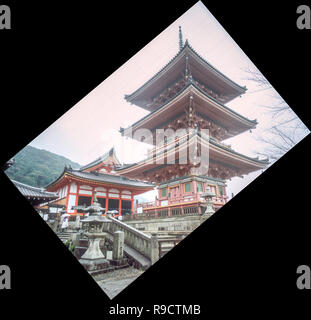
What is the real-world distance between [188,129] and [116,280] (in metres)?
7.80

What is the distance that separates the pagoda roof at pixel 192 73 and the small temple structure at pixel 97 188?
5.72 m

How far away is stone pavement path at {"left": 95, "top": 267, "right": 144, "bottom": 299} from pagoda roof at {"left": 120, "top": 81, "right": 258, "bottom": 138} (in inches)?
313

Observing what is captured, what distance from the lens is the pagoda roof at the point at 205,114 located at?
31.2ft

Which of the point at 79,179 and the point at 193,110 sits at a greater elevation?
the point at 193,110

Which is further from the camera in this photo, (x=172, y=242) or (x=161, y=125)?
(x=161, y=125)

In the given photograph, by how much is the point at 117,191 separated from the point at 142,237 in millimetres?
11943

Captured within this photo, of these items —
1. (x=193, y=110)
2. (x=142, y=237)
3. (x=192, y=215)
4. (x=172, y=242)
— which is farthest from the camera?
(x=193, y=110)

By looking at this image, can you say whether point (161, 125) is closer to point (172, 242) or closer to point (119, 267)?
point (172, 242)

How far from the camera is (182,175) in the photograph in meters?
10.4

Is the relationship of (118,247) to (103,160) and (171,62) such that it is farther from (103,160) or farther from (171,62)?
(103,160)

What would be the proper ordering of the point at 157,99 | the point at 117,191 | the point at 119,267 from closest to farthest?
the point at 119,267 < the point at 157,99 < the point at 117,191

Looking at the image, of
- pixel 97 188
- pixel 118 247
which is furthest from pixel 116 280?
pixel 97 188

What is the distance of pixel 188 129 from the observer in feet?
32.6

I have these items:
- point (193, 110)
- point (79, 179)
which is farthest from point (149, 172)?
point (79, 179)
